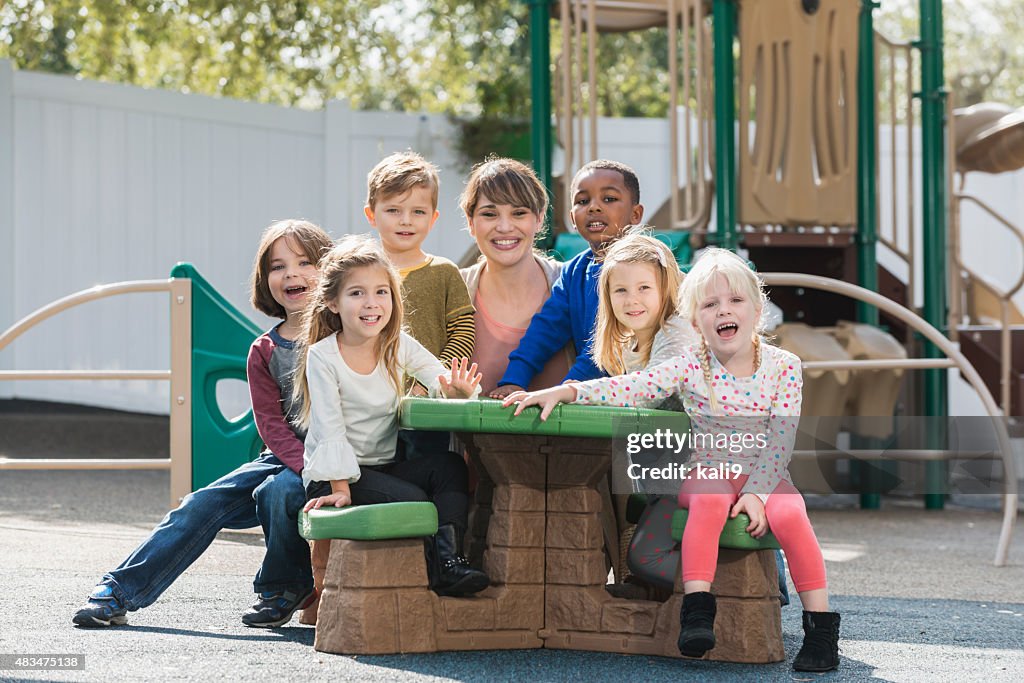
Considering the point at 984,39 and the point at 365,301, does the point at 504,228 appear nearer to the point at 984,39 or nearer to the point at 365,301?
the point at 365,301

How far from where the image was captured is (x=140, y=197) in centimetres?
998

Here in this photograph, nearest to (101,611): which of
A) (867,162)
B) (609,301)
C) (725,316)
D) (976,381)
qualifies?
(609,301)

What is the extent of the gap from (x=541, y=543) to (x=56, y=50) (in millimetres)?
14080

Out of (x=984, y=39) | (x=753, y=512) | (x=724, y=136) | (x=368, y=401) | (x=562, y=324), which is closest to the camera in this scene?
(x=753, y=512)

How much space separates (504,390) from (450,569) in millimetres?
552

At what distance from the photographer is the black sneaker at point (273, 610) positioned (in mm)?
3697

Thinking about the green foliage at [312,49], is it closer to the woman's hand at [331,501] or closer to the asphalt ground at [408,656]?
the asphalt ground at [408,656]

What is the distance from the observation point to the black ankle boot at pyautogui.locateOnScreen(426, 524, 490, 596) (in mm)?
3422

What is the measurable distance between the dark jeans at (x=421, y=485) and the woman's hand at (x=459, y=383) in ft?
0.58

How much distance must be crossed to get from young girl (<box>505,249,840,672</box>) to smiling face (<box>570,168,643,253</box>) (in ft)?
2.16

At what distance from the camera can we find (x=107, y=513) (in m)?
6.57

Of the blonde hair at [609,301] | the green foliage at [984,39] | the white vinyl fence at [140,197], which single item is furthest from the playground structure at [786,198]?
the green foliage at [984,39]

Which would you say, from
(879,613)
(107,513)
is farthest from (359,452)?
(107,513)
